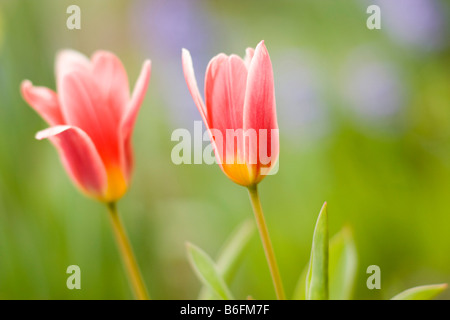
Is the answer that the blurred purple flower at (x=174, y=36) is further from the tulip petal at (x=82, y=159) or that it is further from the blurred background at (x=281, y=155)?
the tulip petal at (x=82, y=159)

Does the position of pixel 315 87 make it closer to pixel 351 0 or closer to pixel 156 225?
pixel 351 0

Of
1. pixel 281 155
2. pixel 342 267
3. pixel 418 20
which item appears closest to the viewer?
pixel 342 267

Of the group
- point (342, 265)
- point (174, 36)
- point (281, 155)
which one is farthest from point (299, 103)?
point (342, 265)

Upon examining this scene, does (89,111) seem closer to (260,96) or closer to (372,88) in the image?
(260,96)

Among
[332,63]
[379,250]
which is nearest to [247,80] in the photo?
[379,250]

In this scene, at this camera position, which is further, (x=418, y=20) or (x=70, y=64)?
(x=418, y=20)

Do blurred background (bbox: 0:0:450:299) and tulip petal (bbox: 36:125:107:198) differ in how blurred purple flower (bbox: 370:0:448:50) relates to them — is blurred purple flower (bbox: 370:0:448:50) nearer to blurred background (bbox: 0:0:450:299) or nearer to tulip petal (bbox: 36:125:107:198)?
blurred background (bbox: 0:0:450:299)

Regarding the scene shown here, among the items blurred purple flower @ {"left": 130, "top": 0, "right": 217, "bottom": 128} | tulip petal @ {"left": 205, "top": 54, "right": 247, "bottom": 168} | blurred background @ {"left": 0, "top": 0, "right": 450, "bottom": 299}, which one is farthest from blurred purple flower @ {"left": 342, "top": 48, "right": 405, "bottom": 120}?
tulip petal @ {"left": 205, "top": 54, "right": 247, "bottom": 168}
